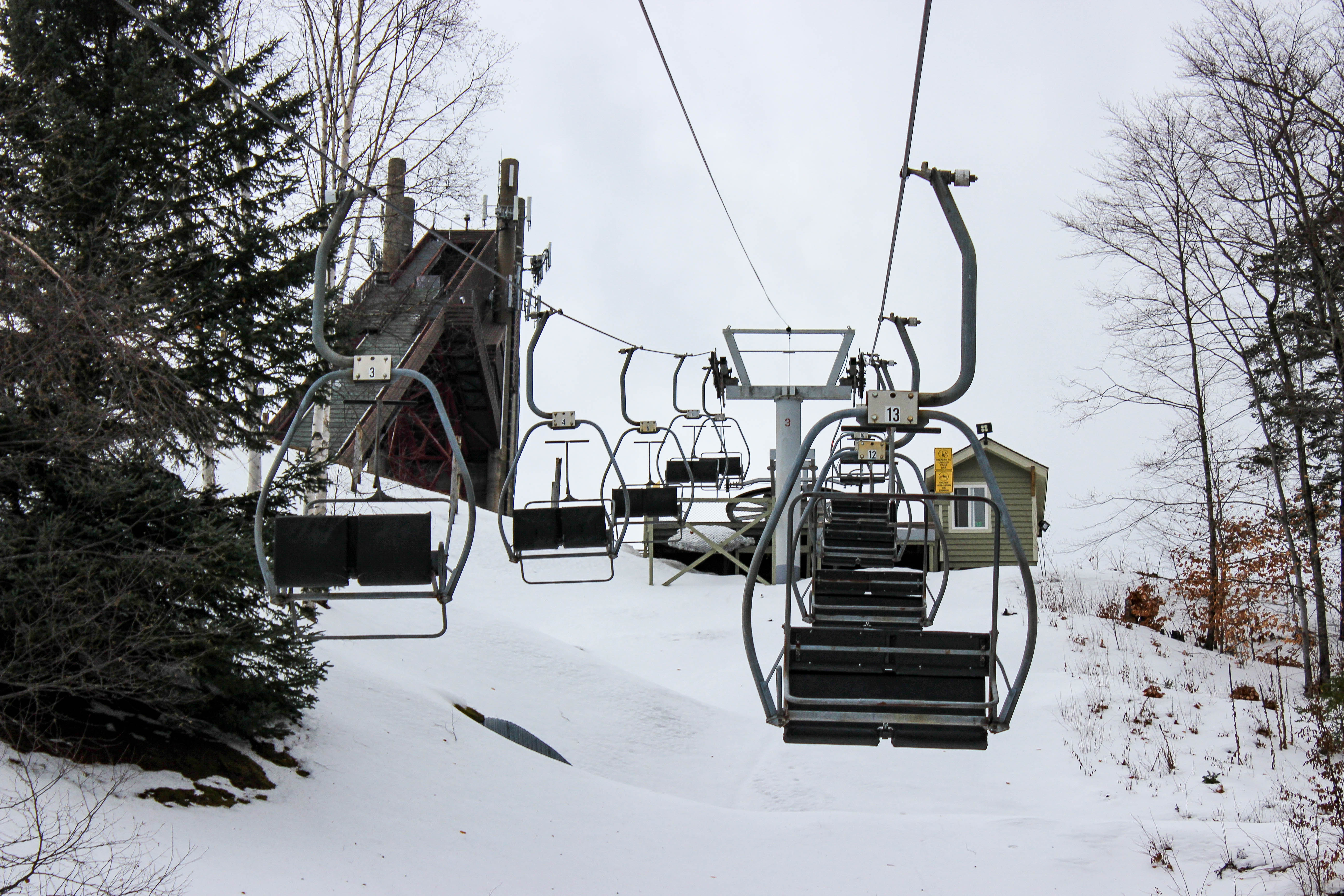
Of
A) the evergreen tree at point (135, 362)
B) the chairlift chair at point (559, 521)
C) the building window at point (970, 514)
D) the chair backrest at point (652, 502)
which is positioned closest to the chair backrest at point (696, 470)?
the chair backrest at point (652, 502)

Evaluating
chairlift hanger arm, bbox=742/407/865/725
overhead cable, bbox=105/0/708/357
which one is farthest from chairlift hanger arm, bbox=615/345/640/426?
chairlift hanger arm, bbox=742/407/865/725

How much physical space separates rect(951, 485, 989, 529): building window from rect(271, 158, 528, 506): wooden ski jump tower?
10678mm

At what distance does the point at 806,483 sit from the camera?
12.5 metres

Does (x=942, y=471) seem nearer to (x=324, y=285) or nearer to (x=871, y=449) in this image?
(x=871, y=449)

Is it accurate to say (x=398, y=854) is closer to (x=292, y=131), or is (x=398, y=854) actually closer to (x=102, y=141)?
(x=292, y=131)

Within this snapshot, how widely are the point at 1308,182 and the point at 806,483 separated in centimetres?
845

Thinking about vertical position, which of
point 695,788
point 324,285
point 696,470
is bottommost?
point 695,788

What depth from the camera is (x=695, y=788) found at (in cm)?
1126

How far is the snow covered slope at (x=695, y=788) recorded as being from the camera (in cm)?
761

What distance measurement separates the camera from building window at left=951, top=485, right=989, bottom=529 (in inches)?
1022

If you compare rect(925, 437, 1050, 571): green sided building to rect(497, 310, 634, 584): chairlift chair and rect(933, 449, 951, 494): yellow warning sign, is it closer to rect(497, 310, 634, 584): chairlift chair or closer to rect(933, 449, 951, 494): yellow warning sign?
rect(933, 449, 951, 494): yellow warning sign

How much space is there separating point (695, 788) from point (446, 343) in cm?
1505

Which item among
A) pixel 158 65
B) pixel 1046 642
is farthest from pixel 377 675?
pixel 1046 642

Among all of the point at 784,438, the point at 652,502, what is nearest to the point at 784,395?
the point at 784,438
